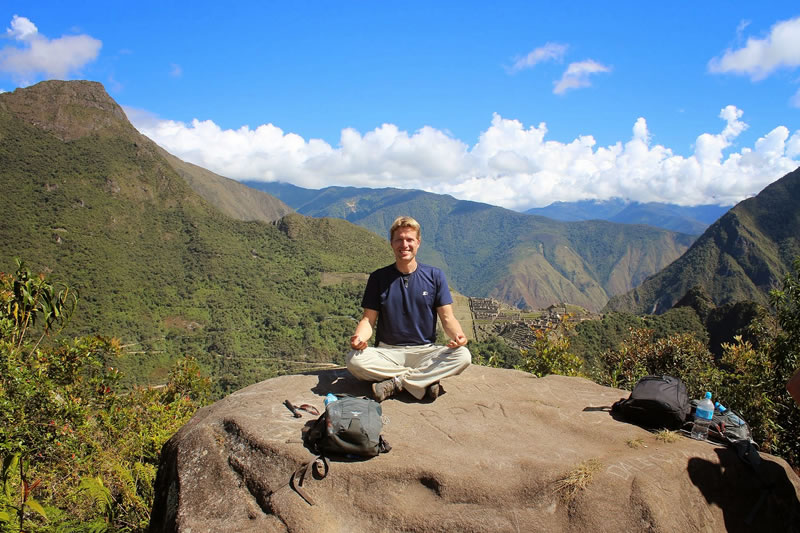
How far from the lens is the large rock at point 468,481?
→ 175 inches

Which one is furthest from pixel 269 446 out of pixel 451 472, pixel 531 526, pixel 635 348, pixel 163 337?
pixel 163 337

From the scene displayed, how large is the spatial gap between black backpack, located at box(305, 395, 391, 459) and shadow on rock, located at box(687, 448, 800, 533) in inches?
134

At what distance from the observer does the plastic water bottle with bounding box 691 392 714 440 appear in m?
5.53

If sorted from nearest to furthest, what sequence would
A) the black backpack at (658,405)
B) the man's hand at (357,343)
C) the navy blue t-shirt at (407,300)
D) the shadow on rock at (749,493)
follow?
the shadow on rock at (749,493)
the black backpack at (658,405)
the man's hand at (357,343)
the navy blue t-shirt at (407,300)

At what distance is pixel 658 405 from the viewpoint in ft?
19.2

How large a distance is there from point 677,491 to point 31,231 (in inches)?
4251

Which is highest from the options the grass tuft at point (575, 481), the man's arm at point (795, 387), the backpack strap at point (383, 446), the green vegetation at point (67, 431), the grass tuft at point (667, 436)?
the man's arm at point (795, 387)

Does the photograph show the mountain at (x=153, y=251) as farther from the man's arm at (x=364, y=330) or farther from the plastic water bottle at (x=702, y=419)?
the plastic water bottle at (x=702, y=419)

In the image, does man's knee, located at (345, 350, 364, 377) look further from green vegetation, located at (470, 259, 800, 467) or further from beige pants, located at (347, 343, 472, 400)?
green vegetation, located at (470, 259, 800, 467)

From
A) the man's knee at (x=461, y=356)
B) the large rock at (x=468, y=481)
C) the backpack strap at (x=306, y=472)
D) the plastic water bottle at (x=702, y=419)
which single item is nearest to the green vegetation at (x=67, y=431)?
the large rock at (x=468, y=481)

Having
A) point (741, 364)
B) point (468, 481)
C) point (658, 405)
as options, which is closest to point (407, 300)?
point (468, 481)

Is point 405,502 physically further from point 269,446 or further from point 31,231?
point 31,231

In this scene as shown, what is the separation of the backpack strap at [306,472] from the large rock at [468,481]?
6 centimetres

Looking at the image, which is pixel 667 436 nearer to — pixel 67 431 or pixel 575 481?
pixel 575 481
